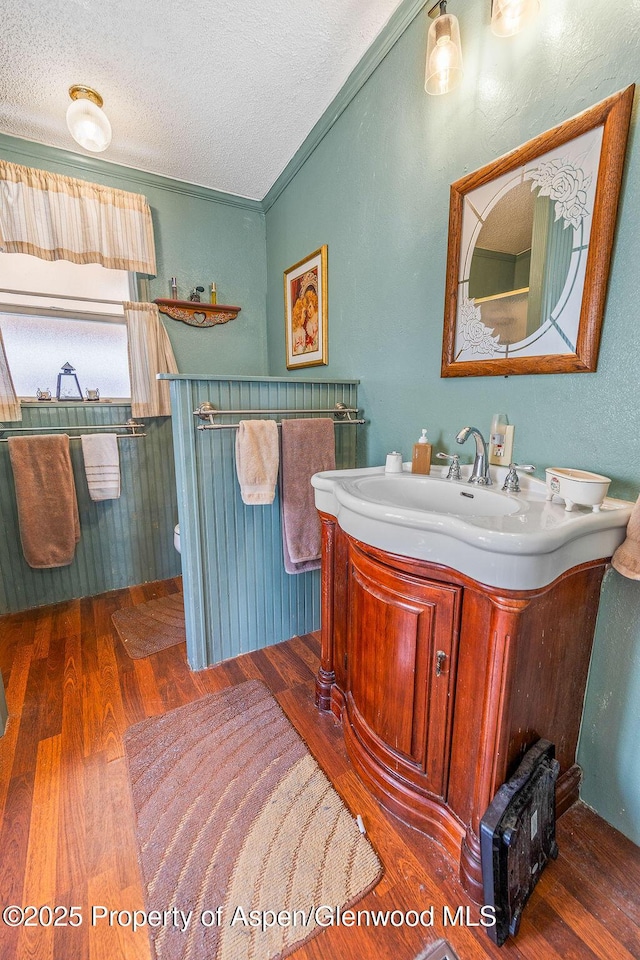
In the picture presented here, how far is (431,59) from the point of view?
44.6 inches

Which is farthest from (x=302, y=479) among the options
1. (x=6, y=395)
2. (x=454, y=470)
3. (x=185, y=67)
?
(x=185, y=67)

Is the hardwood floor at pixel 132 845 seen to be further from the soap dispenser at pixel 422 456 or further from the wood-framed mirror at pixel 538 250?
the wood-framed mirror at pixel 538 250

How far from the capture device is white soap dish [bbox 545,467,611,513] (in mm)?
877

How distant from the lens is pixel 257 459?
61.4 inches

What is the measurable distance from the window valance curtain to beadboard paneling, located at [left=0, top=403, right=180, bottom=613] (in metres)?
0.81

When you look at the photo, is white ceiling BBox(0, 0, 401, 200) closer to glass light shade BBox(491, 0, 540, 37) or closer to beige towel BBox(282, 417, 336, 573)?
glass light shade BBox(491, 0, 540, 37)

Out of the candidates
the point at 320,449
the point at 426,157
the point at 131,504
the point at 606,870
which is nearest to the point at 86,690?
the point at 131,504

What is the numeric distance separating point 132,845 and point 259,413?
1.40m

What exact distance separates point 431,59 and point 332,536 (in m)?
1.45

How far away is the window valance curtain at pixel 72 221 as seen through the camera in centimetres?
196

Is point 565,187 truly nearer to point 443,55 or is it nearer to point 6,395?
point 443,55

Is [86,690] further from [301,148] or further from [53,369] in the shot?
[301,148]

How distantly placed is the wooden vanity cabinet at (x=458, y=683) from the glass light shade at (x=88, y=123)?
6.42 ft

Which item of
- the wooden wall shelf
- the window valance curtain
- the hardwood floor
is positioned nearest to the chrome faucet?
the hardwood floor
